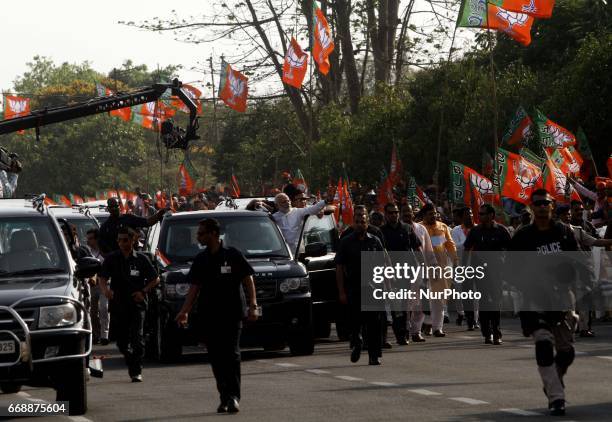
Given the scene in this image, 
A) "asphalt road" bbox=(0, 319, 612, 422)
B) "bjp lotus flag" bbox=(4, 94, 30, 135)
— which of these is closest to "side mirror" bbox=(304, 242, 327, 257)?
"asphalt road" bbox=(0, 319, 612, 422)

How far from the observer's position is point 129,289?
16234mm

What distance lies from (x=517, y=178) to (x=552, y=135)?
6.14 feet

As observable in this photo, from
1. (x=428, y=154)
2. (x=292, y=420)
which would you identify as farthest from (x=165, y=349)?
(x=428, y=154)

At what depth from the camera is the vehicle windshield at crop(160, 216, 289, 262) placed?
19562 millimetres

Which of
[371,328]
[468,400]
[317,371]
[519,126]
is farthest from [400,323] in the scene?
[519,126]

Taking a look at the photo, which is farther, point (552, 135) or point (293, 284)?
point (552, 135)

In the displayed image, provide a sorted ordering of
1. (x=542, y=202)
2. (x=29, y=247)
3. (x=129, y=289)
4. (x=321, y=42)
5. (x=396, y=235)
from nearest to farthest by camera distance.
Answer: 1. (x=542, y=202)
2. (x=29, y=247)
3. (x=129, y=289)
4. (x=396, y=235)
5. (x=321, y=42)

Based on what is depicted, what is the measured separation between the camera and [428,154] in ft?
135

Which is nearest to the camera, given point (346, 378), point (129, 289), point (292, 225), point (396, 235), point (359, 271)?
point (346, 378)

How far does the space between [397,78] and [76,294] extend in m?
37.1

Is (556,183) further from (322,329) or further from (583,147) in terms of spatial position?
(322,329)

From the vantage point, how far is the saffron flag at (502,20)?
27453 millimetres

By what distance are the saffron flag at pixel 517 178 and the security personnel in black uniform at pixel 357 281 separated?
8584 mm

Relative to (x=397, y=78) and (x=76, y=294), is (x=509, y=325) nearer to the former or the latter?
(x=76, y=294)
